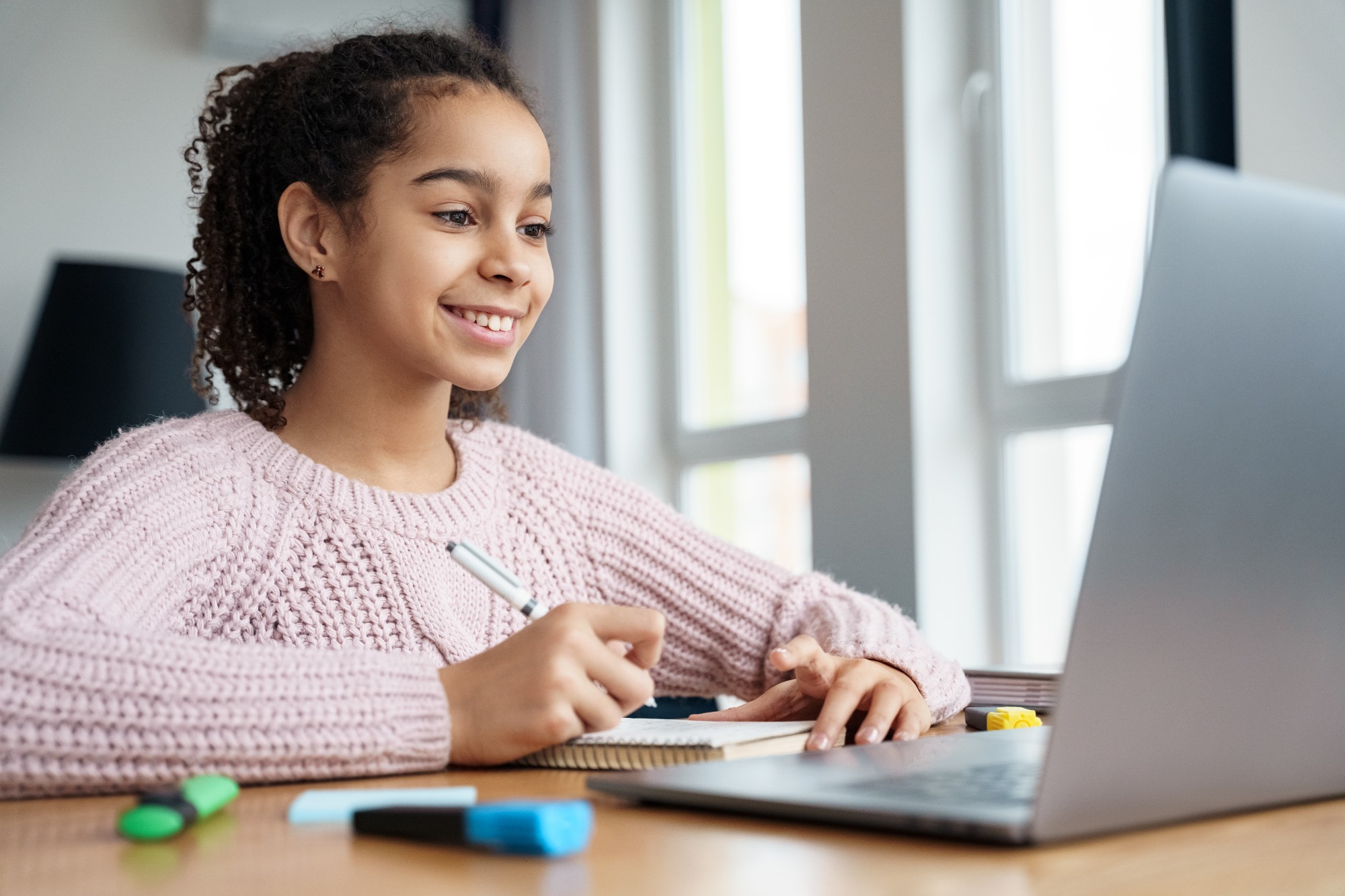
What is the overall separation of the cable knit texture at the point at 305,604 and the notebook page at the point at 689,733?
112 millimetres

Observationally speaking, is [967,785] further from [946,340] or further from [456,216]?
[946,340]

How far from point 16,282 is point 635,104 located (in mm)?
1571

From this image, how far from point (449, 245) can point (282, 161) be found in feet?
0.83

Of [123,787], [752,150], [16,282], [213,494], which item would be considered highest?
[752,150]

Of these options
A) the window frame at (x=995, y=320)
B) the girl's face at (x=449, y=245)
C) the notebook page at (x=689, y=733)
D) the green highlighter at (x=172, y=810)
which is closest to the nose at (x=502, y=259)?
the girl's face at (x=449, y=245)

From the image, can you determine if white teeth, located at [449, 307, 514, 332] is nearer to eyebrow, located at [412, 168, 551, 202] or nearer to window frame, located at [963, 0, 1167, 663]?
eyebrow, located at [412, 168, 551, 202]

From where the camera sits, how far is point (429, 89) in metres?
1.29

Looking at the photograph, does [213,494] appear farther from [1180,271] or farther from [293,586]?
[1180,271]

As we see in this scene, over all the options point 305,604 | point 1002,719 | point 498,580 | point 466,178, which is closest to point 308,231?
point 466,178

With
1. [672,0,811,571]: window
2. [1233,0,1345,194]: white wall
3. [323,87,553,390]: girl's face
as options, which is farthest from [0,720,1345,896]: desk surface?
[672,0,811,571]: window

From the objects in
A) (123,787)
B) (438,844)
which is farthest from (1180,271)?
(123,787)

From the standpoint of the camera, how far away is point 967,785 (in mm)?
586

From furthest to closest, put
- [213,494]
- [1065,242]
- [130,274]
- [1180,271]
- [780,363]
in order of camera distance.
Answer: [780,363] < [130,274] < [1065,242] < [213,494] < [1180,271]

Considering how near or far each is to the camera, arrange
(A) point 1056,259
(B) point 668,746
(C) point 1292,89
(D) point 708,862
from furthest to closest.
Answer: (A) point 1056,259, (C) point 1292,89, (B) point 668,746, (D) point 708,862
